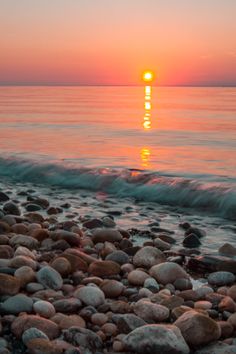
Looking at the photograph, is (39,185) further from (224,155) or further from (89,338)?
(89,338)

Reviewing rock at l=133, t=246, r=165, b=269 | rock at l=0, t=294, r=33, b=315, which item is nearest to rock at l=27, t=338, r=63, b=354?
rock at l=0, t=294, r=33, b=315

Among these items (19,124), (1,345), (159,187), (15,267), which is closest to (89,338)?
(1,345)

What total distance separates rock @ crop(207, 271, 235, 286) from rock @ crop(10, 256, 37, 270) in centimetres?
184

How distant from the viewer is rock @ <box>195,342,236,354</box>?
3.58m

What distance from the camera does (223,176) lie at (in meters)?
13.1

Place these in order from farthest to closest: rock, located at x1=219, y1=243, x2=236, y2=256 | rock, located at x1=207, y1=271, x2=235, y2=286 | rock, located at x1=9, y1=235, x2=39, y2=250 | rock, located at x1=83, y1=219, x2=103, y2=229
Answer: rock, located at x1=83, y1=219, x2=103, y2=229
rock, located at x1=219, y1=243, x2=236, y2=256
rock, located at x1=9, y1=235, x2=39, y2=250
rock, located at x1=207, y1=271, x2=235, y2=286

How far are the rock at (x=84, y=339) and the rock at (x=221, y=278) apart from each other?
1946 mm

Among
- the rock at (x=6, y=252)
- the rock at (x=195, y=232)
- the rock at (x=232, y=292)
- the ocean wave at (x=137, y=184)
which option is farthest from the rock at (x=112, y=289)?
the ocean wave at (x=137, y=184)

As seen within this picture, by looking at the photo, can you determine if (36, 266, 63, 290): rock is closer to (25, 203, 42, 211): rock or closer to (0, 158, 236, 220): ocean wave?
(25, 203, 42, 211): rock

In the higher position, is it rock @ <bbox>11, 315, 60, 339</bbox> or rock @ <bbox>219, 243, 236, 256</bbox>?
rock @ <bbox>11, 315, 60, 339</bbox>

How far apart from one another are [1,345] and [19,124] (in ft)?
90.6

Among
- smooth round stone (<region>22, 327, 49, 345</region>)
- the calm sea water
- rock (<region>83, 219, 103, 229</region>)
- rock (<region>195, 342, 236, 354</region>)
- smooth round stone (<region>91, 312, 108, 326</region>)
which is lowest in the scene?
rock (<region>195, 342, 236, 354</region>)

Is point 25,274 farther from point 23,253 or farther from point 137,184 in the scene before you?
point 137,184

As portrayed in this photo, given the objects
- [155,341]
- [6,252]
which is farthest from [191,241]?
[155,341]
